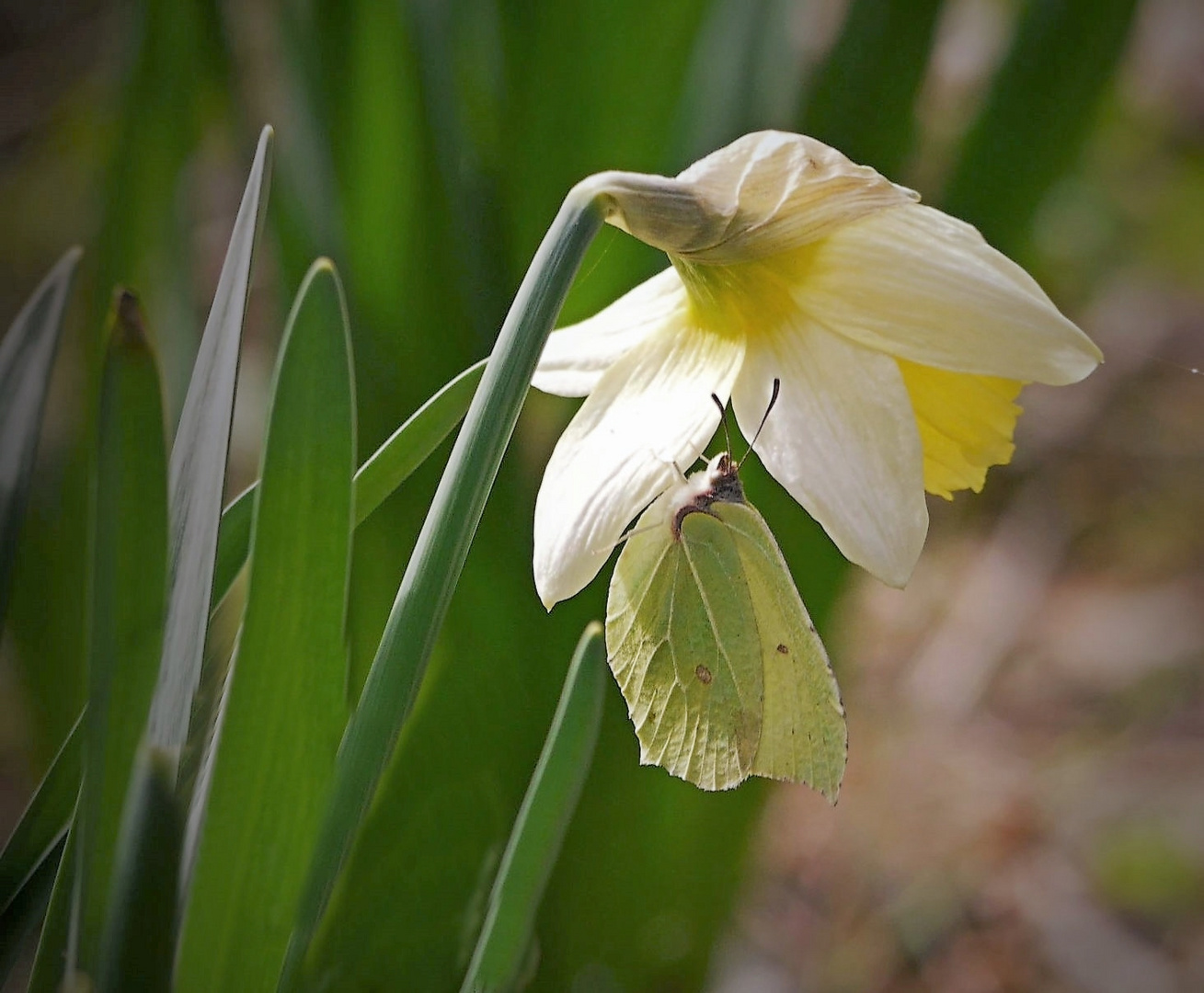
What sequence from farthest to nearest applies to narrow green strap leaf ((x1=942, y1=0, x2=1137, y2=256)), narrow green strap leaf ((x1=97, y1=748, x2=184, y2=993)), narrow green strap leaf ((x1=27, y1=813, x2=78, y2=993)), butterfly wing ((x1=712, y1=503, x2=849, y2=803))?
narrow green strap leaf ((x1=942, y1=0, x2=1137, y2=256)) → butterfly wing ((x1=712, y1=503, x2=849, y2=803)) → narrow green strap leaf ((x1=27, y1=813, x2=78, y2=993)) → narrow green strap leaf ((x1=97, y1=748, x2=184, y2=993))

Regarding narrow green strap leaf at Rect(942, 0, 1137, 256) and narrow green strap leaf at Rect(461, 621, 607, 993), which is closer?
narrow green strap leaf at Rect(461, 621, 607, 993)

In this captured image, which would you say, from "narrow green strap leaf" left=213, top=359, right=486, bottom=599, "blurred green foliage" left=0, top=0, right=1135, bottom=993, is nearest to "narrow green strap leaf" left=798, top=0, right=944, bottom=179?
"blurred green foliage" left=0, top=0, right=1135, bottom=993

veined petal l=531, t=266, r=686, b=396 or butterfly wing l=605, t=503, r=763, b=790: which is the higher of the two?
veined petal l=531, t=266, r=686, b=396

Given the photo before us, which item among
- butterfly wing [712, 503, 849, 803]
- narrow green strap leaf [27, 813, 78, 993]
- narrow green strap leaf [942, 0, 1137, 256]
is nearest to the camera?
narrow green strap leaf [27, 813, 78, 993]

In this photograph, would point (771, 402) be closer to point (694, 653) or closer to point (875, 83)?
point (694, 653)

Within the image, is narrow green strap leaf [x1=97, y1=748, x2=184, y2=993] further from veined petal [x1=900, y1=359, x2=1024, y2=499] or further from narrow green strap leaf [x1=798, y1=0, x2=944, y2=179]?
narrow green strap leaf [x1=798, y1=0, x2=944, y2=179]

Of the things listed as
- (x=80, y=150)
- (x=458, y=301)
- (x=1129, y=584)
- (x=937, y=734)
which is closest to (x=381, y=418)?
(x=458, y=301)

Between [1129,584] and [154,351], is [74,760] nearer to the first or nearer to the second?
[154,351]
